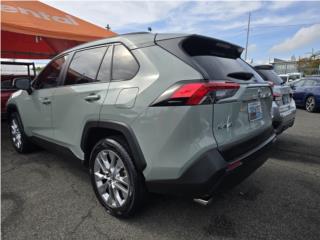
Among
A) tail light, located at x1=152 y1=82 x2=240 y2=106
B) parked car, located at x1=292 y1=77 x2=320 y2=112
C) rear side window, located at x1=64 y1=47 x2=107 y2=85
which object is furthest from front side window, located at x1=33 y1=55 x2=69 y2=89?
parked car, located at x1=292 y1=77 x2=320 y2=112

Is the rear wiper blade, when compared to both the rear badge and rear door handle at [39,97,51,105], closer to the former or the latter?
the rear badge

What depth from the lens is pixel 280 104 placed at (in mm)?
4566

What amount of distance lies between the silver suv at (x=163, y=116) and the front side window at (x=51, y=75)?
1.40ft

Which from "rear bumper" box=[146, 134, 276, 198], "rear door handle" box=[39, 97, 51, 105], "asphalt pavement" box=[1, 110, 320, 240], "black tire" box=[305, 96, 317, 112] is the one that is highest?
"rear door handle" box=[39, 97, 51, 105]

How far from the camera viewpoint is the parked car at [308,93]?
9.97 meters

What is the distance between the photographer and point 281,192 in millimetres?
3123

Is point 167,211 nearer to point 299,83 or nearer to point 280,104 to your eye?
point 280,104

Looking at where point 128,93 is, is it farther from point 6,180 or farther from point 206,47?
point 6,180

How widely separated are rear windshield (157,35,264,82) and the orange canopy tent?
191 inches

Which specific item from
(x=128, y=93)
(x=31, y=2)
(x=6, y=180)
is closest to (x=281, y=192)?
(x=128, y=93)

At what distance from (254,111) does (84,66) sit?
195 centimetres

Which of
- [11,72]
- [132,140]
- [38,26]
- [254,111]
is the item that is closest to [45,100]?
[132,140]

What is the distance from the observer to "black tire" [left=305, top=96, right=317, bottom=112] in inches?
393

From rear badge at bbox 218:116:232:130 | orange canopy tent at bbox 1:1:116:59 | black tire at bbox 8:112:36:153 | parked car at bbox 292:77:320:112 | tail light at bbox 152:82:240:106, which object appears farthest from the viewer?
parked car at bbox 292:77:320:112
